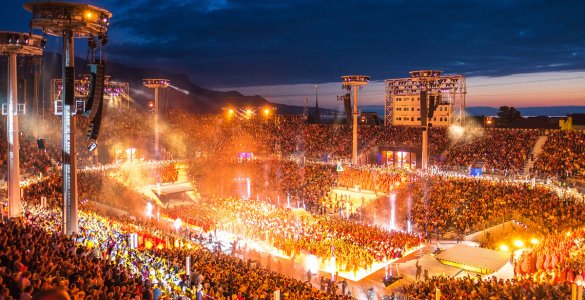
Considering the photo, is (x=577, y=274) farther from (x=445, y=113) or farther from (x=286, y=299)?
(x=445, y=113)

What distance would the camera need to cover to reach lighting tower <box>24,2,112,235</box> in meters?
15.3

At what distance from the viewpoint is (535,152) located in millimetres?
28797

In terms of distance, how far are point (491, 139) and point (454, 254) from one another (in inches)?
695

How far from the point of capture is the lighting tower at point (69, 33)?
1530 cm

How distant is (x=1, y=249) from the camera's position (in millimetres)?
10492

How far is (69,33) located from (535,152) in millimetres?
26913

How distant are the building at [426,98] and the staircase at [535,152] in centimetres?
632

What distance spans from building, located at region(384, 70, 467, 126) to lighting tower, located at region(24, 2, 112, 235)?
62.0 ft

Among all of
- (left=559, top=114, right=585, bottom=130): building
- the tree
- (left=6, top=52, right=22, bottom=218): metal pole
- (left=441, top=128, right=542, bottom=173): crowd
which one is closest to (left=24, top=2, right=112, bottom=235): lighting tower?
(left=6, top=52, right=22, bottom=218): metal pole

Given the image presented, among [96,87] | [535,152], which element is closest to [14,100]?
[96,87]


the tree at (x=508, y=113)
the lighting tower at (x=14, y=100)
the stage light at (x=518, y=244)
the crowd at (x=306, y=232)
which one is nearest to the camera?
the lighting tower at (x=14, y=100)

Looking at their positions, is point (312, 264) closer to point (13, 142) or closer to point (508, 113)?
point (13, 142)

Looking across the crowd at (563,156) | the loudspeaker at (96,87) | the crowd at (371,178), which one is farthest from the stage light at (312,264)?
the crowd at (563,156)

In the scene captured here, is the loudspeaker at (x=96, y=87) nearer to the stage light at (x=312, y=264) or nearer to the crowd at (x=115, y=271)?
the crowd at (x=115, y=271)
